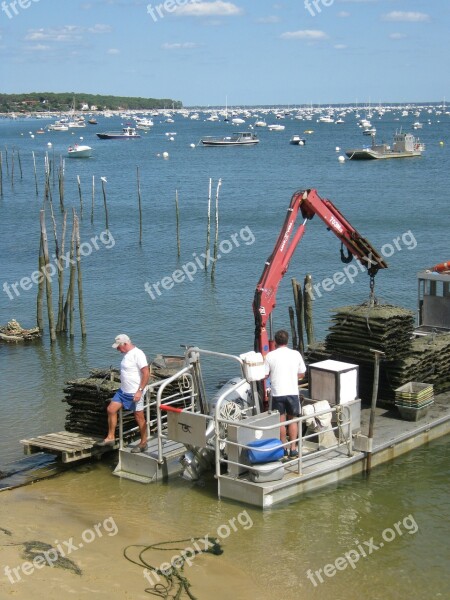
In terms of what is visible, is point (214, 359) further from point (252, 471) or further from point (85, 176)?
point (85, 176)

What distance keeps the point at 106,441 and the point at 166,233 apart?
35.5 m

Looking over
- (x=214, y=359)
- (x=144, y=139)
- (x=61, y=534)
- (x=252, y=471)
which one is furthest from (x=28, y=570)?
(x=144, y=139)

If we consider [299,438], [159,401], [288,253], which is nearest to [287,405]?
[299,438]

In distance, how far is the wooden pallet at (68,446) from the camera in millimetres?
16266

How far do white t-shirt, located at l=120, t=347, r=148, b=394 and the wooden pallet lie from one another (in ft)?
5.18

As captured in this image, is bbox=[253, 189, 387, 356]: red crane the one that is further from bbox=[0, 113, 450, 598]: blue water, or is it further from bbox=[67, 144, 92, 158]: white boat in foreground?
bbox=[67, 144, 92, 158]: white boat in foreground

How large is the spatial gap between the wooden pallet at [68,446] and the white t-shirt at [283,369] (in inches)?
136

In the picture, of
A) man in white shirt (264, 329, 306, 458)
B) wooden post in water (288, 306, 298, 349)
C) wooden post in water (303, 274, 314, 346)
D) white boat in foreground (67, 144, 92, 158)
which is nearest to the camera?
man in white shirt (264, 329, 306, 458)

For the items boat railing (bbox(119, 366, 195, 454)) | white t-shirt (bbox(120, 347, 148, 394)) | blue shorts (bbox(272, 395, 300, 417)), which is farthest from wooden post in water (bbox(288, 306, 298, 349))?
white t-shirt (bbox(120, 347, 148, 394))

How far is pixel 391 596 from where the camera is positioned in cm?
1234

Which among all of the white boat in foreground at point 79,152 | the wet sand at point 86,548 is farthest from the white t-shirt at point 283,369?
the white boat in foreground at point 79,152

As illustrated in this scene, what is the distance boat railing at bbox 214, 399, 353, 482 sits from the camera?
14.6m

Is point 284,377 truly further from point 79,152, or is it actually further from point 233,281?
point 79,152

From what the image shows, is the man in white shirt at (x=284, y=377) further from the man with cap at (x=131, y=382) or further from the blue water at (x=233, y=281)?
the man with cap at (x=131, y=382)
